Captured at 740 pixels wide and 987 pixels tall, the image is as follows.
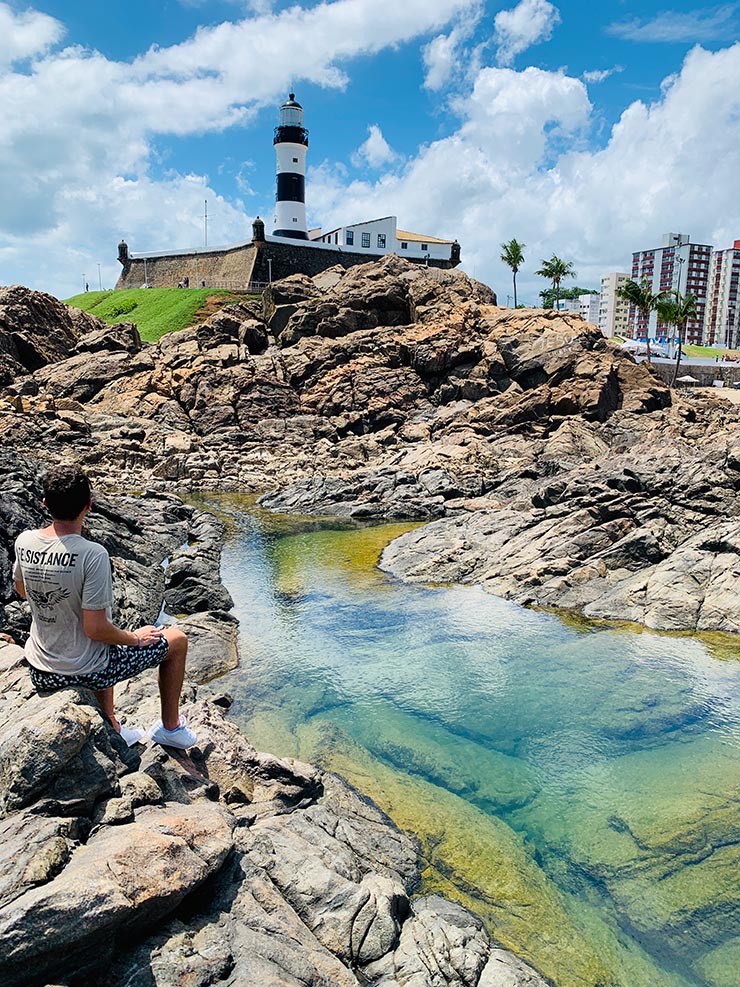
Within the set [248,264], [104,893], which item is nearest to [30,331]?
[248,264]

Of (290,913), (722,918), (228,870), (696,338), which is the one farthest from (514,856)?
(696,338)

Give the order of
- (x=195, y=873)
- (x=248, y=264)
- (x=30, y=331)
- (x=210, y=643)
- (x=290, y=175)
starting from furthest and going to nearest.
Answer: (x=290, y=175) < (x=248, y=264) < (x=30, y=331) < (x=210, y=643) < (x=195, y=873)

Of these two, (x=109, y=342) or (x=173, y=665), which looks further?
(x=109, y=342)

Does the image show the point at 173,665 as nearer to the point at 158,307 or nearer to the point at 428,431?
the point at 428,431

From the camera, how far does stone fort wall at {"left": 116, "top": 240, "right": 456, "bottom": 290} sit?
79500mm

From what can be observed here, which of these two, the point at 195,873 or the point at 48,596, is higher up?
the point at 48,596

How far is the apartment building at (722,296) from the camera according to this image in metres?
180

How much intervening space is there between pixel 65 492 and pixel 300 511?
102 feet

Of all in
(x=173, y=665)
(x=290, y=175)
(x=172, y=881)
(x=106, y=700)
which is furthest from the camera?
(x=290, y=175)

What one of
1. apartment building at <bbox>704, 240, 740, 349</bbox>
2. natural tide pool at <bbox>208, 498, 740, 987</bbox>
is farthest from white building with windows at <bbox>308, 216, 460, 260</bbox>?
apartment building at <bbox>704, 240, 740, 349</bbox>

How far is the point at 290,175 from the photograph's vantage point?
89.6 m

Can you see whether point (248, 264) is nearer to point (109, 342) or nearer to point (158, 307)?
point (158, 307)

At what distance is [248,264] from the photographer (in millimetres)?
79938

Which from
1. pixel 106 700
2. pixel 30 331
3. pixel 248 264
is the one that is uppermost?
pixel 248 264
